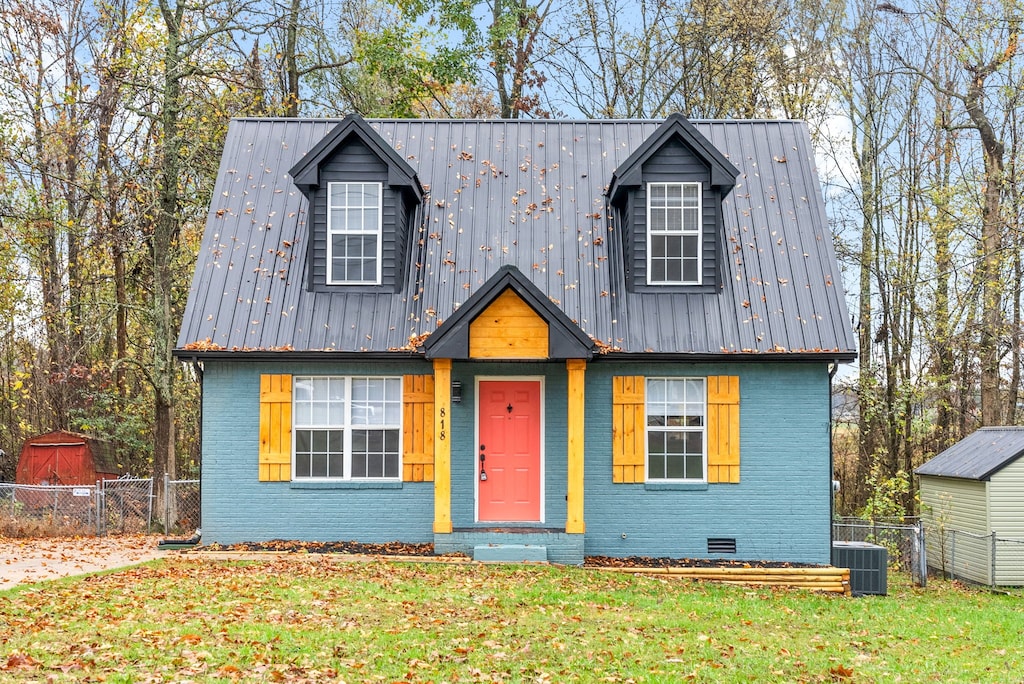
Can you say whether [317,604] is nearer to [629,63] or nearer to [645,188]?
[645,188]

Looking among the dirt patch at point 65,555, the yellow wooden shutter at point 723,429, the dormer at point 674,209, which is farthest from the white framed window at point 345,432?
the yellow wooden shutter at point 723,429

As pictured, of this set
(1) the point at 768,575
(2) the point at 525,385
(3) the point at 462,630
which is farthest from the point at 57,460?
(1) the point at 768,575

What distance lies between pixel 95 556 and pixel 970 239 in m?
20.7

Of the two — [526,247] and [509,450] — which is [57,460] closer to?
[509,450]

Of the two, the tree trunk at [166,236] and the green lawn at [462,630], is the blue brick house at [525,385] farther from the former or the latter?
the tree trunk at [166,236]

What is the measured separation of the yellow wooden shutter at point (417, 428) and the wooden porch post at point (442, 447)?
631mm

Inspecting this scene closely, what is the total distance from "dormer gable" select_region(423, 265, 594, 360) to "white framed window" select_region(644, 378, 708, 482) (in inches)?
69.5

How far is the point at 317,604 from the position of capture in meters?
9.55

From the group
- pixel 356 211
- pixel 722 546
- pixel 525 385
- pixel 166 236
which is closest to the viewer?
pixel 722 546

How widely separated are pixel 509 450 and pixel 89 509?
318 inches

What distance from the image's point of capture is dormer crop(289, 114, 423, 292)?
14.4 meters

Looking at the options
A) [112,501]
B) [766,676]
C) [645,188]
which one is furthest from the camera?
[112,501]

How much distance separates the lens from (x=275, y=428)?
44.6 feet

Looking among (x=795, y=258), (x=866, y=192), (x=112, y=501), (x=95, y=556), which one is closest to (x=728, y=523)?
(x=795, y=258)
